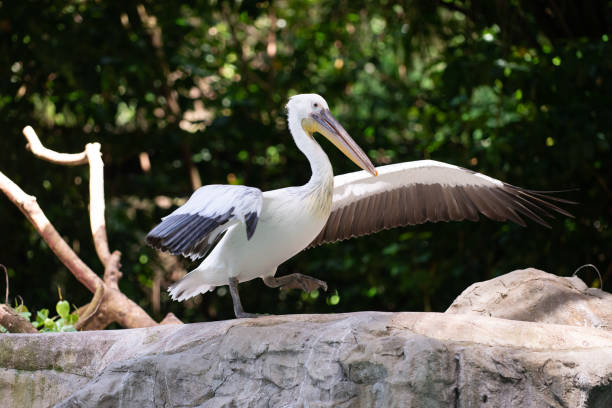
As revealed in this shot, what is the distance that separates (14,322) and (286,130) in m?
4.21

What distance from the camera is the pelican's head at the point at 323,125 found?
15.6 ft

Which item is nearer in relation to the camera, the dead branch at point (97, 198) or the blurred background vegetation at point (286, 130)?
the dead branch at point (97, 198)

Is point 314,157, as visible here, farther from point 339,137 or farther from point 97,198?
point 97,198

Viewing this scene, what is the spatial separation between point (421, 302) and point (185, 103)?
3090 millimetres

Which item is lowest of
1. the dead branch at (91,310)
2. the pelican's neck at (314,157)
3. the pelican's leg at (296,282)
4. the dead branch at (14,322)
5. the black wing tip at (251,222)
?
the dead branch at (91,310)

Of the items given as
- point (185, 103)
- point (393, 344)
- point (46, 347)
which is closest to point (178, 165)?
point (185, 103)

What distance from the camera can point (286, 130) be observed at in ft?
28.5

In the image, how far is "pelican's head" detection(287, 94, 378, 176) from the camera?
15.6 ft

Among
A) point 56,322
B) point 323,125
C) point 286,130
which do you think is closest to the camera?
point 323,125

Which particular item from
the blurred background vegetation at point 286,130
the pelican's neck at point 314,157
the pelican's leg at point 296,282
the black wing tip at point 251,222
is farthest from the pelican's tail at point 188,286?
the blurred background vegetation at point 286,130

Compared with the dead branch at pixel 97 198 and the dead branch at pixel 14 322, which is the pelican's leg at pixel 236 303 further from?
the dead branch at pixel 97 198

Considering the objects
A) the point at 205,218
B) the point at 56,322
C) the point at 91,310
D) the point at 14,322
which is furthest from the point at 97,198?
the point at 205,218

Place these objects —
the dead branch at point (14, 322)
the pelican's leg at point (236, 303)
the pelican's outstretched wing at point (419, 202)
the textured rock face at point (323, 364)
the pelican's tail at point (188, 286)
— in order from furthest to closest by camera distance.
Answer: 1. the pelican's outstretched wing at point (419, 202)
2. the dead branch at point (14, 322)
3. the pelican's tail at point (188, 286)
4. the pelican's leg at point (236, 303)
5. the textured rock face at point (323, 364)

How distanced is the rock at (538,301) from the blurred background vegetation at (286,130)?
2.25m
